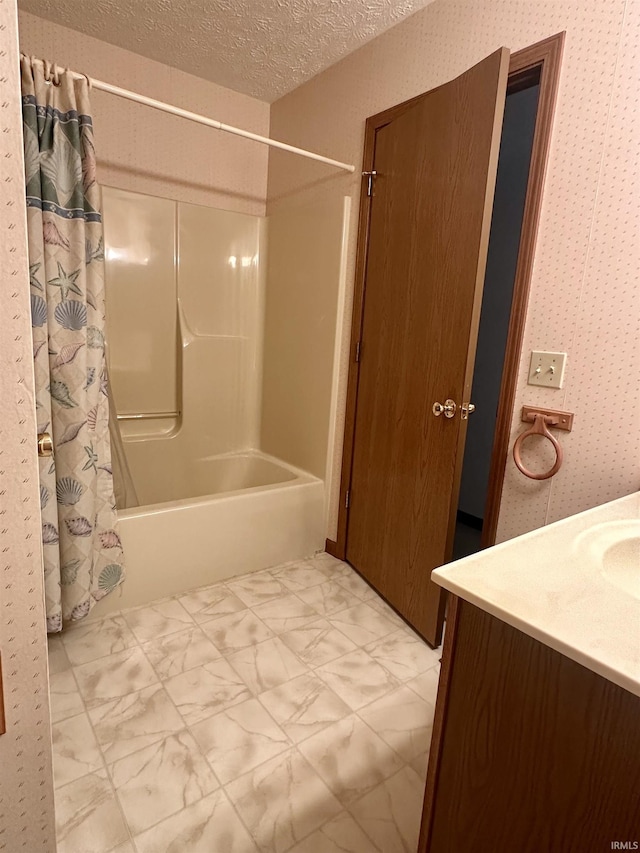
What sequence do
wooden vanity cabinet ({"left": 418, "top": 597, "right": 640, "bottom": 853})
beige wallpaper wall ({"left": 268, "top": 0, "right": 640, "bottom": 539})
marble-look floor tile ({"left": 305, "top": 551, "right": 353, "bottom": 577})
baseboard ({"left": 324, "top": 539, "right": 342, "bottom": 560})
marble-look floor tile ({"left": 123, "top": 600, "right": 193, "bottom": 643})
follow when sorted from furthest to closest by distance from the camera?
baseboard ({"left": 324, "top": 539, "right": 342, "bottom": 560}) → marble-look floor tile ({"left": 305, "top": 551, "right": 353, "bottom": 577}) → marble-look floor tile ({"left": 123, "top": 600, "right": 193, "bottom": 643}) → beige wallpaper wall ({"left": 268, "top": 0, "right": 640, "bottom": 539}) → wooden vanity cabinet ({"left": 418, "top": 597, "right": 640, "bottom": 853})

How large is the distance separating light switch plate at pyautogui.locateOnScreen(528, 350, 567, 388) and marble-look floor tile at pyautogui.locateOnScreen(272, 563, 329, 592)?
1321mm

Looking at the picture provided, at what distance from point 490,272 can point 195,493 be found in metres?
2.21

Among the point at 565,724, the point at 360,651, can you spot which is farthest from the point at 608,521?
the point at 360,651

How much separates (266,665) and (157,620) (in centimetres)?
52

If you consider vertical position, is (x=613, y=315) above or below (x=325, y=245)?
below

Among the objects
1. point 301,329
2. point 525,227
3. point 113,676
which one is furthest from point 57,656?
point 525,227

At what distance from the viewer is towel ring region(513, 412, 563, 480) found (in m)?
1.50

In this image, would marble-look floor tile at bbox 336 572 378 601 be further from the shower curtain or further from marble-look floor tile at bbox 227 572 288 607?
the shower curtain

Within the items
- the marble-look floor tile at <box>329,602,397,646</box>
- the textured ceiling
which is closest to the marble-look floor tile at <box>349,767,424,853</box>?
the marble-look floor tile at <box>329,602,397,646</box>

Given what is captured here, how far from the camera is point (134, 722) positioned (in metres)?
1.38

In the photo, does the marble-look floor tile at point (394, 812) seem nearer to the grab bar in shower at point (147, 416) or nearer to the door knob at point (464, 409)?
the door knob at point (464, 409)

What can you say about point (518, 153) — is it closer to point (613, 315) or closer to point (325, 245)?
point (325, 245)

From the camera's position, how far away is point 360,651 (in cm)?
175

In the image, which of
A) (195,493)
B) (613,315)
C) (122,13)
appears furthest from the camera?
(195,493)
